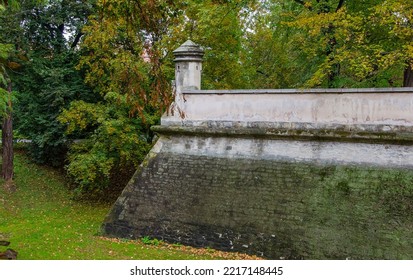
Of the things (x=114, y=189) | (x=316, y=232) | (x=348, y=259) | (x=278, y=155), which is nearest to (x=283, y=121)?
(x=278, y=155)

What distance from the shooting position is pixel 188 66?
10281mm

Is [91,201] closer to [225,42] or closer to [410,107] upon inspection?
[225,42]

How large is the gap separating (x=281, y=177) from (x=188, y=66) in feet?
11.4

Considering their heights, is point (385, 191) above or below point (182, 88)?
below

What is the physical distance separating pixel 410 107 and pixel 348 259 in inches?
119

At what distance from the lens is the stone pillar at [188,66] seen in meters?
10.2

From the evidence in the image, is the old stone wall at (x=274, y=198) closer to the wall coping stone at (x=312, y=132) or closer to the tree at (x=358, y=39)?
the wall coping stone at (x=312, y=132)

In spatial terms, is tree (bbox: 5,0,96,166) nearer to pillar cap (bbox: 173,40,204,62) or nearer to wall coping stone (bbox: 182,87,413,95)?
pillar cap (bbox: 173,40,204,62)

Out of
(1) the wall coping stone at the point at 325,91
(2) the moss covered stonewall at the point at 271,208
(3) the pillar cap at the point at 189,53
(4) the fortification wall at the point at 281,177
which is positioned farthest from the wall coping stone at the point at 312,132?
(3) the pillar cap at the point at 189,53

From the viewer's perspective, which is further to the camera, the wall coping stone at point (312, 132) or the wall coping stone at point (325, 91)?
the wall coping stone at point (325, 91)

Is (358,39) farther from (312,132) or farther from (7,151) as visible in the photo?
(7,151)

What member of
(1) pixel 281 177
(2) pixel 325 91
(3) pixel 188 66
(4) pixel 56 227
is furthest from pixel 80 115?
(2) pixel 325 91

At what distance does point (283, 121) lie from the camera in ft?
29.8

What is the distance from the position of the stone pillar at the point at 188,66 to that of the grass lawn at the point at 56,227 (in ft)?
12.2
